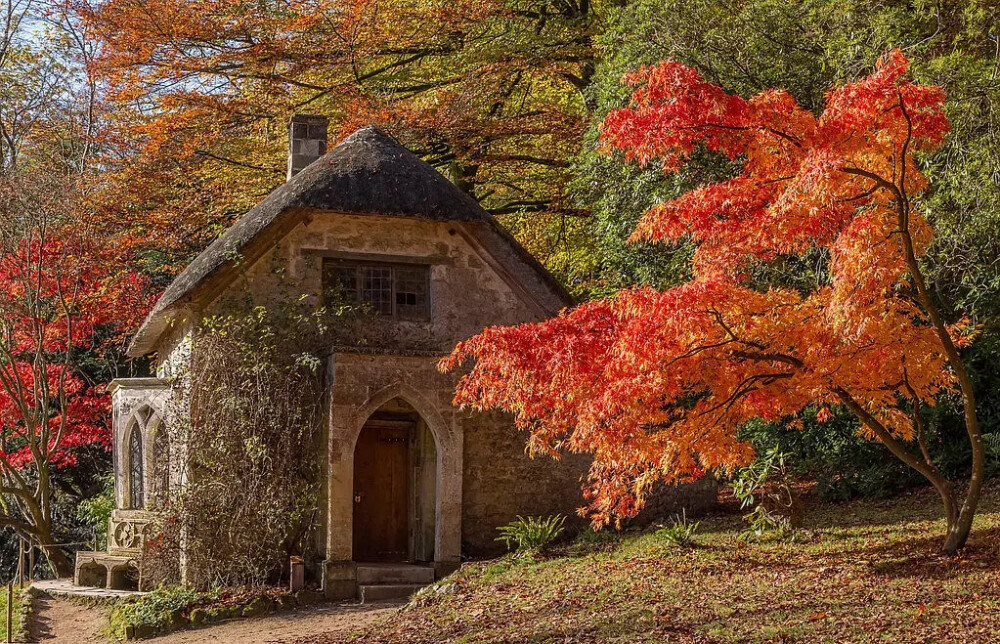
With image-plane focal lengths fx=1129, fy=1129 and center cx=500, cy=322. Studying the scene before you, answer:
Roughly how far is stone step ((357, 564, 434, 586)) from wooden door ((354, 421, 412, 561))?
1.55m

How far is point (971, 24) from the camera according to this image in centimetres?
1346

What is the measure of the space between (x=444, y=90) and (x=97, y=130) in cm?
654

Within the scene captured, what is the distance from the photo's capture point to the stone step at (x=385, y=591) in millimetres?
14031

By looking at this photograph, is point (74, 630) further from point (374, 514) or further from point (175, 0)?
point (175, 0)

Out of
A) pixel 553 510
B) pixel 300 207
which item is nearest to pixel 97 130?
pixel 300 207

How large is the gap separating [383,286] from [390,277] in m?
0.16

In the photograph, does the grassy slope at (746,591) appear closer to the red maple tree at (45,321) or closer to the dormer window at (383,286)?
the dormer window at (383,286)

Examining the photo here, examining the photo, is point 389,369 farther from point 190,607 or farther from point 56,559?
point 56,559

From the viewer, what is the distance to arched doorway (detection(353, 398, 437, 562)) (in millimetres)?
16141

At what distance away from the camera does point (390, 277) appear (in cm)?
1573

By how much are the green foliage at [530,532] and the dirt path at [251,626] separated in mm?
1833

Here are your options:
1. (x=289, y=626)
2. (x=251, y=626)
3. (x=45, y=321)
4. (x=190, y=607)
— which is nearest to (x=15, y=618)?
(x=190, y=607)

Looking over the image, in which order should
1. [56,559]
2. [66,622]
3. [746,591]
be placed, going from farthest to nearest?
[56,559] < [66,622] < [746,591]

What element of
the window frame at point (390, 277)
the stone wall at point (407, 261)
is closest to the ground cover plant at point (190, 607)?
the stone wall at point (407, 261)
